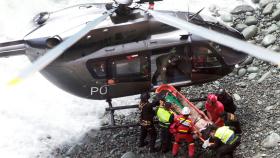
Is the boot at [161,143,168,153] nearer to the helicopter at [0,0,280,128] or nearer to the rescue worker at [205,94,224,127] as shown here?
the rescue worker at [205,94,224,127]

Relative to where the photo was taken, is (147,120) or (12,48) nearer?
(147,120)

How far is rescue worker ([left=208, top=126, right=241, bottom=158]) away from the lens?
9.45 m

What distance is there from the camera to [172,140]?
35.2 ft

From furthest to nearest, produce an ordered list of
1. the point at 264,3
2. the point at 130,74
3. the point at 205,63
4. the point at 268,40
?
the point at 264,3 < the point at 268,40 < the point at 205,63 < the point at 130,74

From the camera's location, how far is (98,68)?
10828mm

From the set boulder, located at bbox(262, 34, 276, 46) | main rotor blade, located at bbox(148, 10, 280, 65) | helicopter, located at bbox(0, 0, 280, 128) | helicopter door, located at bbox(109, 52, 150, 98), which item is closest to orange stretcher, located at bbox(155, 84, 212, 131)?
helicopter, located at bbox(0, 0, 280, 128)

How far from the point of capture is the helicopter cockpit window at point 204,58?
10881 mm

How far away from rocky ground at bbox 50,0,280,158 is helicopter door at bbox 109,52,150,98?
1.16 m

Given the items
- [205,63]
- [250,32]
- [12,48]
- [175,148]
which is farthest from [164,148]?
[250,32]

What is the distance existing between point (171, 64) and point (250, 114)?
2247 mm

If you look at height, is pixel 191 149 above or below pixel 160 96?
below

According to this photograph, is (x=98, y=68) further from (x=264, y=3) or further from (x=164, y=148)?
(x=264, y=3)

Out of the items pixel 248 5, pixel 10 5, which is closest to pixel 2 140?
pixel 10 5

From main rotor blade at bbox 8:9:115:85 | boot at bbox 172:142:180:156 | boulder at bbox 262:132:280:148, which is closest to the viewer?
main rotor blade at bbox 8:9:115:85
